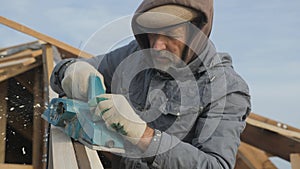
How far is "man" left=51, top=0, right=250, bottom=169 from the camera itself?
5.36 ft

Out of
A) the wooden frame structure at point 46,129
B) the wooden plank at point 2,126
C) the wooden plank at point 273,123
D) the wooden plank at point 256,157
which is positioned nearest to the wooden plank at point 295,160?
the wooden frame structure at point 46,129

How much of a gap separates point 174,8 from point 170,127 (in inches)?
16.9

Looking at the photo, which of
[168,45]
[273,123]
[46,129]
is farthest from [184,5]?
[273,123]

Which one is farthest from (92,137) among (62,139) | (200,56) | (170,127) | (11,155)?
(11,155)

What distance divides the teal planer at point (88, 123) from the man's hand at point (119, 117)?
3cm

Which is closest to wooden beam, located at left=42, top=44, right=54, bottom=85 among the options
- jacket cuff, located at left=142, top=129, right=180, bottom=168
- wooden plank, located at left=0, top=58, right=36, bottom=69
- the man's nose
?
wooden plank, located at left=0, top=58, right=36, bottom=69

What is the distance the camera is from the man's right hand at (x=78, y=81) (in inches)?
62.9

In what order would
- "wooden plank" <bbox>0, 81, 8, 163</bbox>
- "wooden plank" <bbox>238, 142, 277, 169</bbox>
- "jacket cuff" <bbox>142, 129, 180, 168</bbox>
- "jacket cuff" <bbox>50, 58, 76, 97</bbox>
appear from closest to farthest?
"jacket cuff" <bbox>142, 129, 180, 168</bbox>, "jacket cuff" <bbox>50, 58, 76, 97</bbox>, "wooden plank" <bbox>0, 81, 8, 163</bbox>, "wooden plank" <bbox>238, 142, 277, 169</bbox>

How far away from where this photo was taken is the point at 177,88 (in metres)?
1.86

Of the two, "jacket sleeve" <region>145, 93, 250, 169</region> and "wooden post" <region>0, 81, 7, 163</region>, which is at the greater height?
"jacket sleeve" <region>145, 93, 250, 169</region>

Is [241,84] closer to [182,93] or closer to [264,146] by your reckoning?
[182,93]

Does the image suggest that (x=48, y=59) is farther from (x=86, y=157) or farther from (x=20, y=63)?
(x=86, y=157)

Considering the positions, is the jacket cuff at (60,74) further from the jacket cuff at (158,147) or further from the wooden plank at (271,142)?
the wooden plank at (271,142)

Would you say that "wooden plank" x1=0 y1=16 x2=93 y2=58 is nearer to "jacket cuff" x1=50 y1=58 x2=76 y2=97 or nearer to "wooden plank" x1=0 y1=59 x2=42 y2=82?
"wooden plank" x1=0 y1=59 x2=42 y2=82
